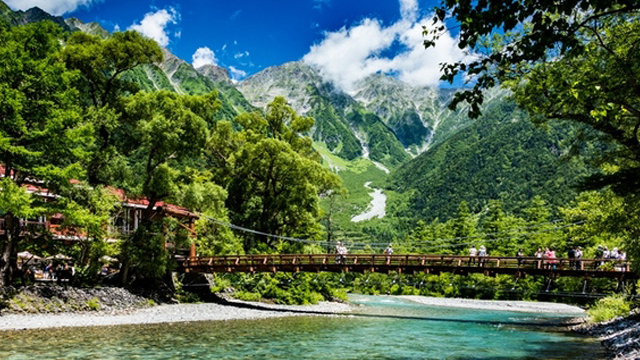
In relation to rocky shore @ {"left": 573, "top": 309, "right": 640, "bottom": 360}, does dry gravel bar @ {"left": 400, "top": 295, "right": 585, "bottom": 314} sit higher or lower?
lower

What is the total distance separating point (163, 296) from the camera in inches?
1021

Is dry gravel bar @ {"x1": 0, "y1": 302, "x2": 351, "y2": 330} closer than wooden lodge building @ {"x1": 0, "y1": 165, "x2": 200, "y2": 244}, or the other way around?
dry gravel bar @ {"x1": 0, "y1": 302, "x2": 351, "y2": 330}

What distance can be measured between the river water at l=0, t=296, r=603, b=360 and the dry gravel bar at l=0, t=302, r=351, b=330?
3.65 ft

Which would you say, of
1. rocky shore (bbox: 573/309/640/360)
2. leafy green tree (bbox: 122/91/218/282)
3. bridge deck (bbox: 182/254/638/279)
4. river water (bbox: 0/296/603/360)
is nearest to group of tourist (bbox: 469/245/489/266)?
bridge deck (bbox: 182/254/638/279)

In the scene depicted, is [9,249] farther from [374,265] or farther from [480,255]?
[480,255]

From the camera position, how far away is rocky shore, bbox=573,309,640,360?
43.1 feet

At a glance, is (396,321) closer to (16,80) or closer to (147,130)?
(147,130)

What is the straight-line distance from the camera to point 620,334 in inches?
664

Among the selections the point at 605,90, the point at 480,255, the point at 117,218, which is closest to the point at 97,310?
the point at 117,218

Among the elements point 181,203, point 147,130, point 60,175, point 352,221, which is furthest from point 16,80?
point 352,221

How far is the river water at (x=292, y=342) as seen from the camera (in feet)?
43.5

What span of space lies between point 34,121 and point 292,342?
13.2 m

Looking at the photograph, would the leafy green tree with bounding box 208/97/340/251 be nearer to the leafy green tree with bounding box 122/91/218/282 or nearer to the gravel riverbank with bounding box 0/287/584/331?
the gravel riverbank with bounding box 0/287/584/331

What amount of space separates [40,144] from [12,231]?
369cm
